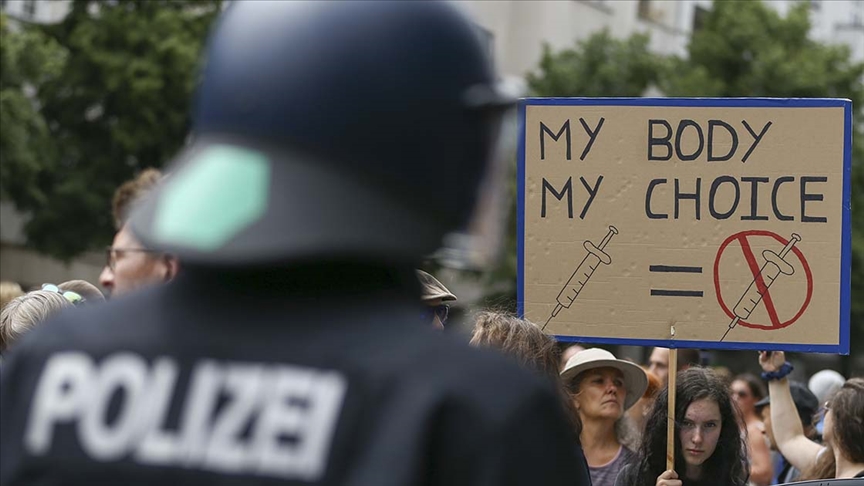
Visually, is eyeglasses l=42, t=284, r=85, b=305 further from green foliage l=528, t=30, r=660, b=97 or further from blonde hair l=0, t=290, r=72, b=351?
green foliage l=528, t=30, r=660, b=97

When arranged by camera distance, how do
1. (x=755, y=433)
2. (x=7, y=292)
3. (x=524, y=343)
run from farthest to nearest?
(x=755, y=433)
(x=7, y=292)
(x=524, y=343)

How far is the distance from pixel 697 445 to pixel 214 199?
4006 mm

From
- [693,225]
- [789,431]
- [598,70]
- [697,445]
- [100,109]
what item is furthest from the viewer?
[598,70]

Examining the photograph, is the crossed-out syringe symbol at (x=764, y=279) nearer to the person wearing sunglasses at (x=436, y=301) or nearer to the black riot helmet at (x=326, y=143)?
the person wearing sunglasses at (x=436, y=301)

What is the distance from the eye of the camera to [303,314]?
1.26 metres

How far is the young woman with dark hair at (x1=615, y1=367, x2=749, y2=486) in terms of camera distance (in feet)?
16.5

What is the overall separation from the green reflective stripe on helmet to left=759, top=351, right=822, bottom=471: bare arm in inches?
205

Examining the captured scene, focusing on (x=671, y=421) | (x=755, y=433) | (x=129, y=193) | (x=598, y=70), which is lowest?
(x=755, y=433)

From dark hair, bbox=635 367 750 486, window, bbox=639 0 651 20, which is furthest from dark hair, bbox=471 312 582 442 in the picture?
window, bbox=639 0 651 20

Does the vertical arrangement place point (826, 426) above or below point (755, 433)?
above

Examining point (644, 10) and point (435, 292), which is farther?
point (644, 10)

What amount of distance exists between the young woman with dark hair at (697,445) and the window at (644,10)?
100ft

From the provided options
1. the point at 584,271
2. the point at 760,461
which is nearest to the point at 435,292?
the point at 584,271

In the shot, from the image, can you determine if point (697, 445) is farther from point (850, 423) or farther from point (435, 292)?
point (435, 292)
